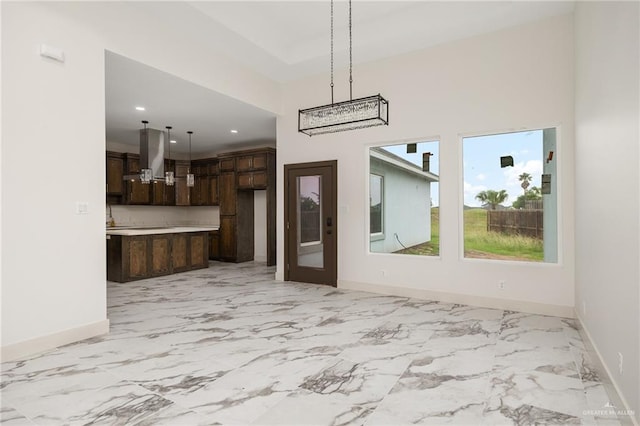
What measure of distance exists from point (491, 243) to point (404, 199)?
1.38 meters

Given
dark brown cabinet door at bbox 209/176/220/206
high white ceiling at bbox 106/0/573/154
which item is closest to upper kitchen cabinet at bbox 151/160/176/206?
dark brown cabinet door at bbox 209/176/220/206

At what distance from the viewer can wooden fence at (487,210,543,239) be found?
14.8 ft

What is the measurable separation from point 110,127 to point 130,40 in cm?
378

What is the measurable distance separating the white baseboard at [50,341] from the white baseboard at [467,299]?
11.0 feet

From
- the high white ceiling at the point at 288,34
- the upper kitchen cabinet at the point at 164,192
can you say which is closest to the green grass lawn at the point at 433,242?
the high white ceiling at the point at 288,34

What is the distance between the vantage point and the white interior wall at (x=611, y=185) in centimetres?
193

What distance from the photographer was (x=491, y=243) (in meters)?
4.75

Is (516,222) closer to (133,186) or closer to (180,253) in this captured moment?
(180,253)

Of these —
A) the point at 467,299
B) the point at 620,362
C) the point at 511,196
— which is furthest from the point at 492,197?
the point at 620,362

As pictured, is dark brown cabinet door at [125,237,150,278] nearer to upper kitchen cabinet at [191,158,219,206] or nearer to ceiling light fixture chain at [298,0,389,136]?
upper kitchen cabinet at [191,158,219,206]

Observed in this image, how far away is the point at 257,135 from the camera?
7980 mm

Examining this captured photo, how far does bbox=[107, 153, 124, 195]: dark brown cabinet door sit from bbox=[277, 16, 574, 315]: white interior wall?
4731 millimetres

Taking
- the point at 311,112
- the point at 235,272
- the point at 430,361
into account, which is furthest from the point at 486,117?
the point at 235,272

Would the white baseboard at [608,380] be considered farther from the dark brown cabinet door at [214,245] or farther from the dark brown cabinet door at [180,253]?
the dark brown cabinet door at [214,245]
